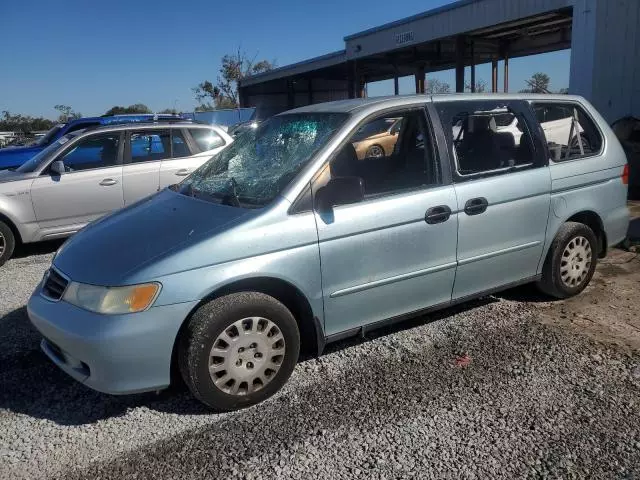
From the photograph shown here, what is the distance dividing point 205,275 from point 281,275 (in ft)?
1.43

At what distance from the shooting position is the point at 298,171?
130 inches

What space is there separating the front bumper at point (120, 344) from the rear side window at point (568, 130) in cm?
319

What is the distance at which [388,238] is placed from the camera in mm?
3432

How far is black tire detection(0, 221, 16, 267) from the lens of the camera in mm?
6535

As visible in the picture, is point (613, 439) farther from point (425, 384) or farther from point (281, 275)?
point (281, 275)

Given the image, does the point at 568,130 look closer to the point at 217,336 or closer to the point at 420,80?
the point at 217,336

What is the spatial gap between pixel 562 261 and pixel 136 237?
3327mm

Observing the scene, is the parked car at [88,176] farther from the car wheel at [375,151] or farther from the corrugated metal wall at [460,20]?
the corrugated metal wall at [460,20]

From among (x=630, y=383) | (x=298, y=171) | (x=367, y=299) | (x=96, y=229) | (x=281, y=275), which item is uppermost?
(x=298, y=171)

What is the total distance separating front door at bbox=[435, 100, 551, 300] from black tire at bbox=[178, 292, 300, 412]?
140 centimetres

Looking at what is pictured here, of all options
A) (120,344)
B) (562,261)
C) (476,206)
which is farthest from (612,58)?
(120,344)

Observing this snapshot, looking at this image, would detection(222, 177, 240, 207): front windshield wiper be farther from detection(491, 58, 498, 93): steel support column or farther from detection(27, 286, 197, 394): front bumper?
detection(491, 58, 498, 93): steel support column

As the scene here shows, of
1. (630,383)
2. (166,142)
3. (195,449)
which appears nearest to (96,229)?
(195,449)

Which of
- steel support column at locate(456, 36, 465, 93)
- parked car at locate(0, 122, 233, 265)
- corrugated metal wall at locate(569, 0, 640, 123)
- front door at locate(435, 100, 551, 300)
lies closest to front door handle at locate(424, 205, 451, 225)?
front door at locate(435, 100, 551, 300)
